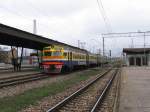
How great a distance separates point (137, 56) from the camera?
277 feet

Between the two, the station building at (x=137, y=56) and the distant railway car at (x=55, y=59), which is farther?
the station building at (x=137, y=56)

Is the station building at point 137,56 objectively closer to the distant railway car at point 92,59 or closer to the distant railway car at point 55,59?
the distant railway car at point 92,59

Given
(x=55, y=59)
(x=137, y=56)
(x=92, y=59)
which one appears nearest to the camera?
(x=55, y=59)

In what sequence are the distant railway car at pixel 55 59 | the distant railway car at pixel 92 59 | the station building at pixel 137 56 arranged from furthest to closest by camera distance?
the station building at pixel 137 56
the distant railway car at pixel 92 59
the distant railway car at pixel 55 59

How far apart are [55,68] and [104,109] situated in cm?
2399

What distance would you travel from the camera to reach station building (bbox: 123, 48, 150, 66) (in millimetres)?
81706

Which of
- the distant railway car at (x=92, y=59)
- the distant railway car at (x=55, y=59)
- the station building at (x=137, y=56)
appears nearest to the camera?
the distant railway car at (x=55, y=59)

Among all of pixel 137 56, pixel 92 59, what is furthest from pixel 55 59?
pixel 137 56

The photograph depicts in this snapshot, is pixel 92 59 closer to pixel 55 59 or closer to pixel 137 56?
pixel 137 56

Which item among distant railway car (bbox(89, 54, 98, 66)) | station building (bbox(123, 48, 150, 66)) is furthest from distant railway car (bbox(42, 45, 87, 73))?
station building (bbox(123, 48, 150, 66))

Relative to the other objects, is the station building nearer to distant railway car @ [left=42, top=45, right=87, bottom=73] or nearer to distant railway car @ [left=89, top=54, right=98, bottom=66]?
distant railway car @ [left=89, top=54, right=98, bottom=66]

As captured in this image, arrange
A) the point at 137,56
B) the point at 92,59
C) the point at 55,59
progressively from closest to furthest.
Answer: the point at 55,59 < the point at 92,59 < the point at 137,56

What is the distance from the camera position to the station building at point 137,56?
81706 mm

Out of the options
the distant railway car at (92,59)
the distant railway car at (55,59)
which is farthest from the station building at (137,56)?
the distant railway car at (55,59)
